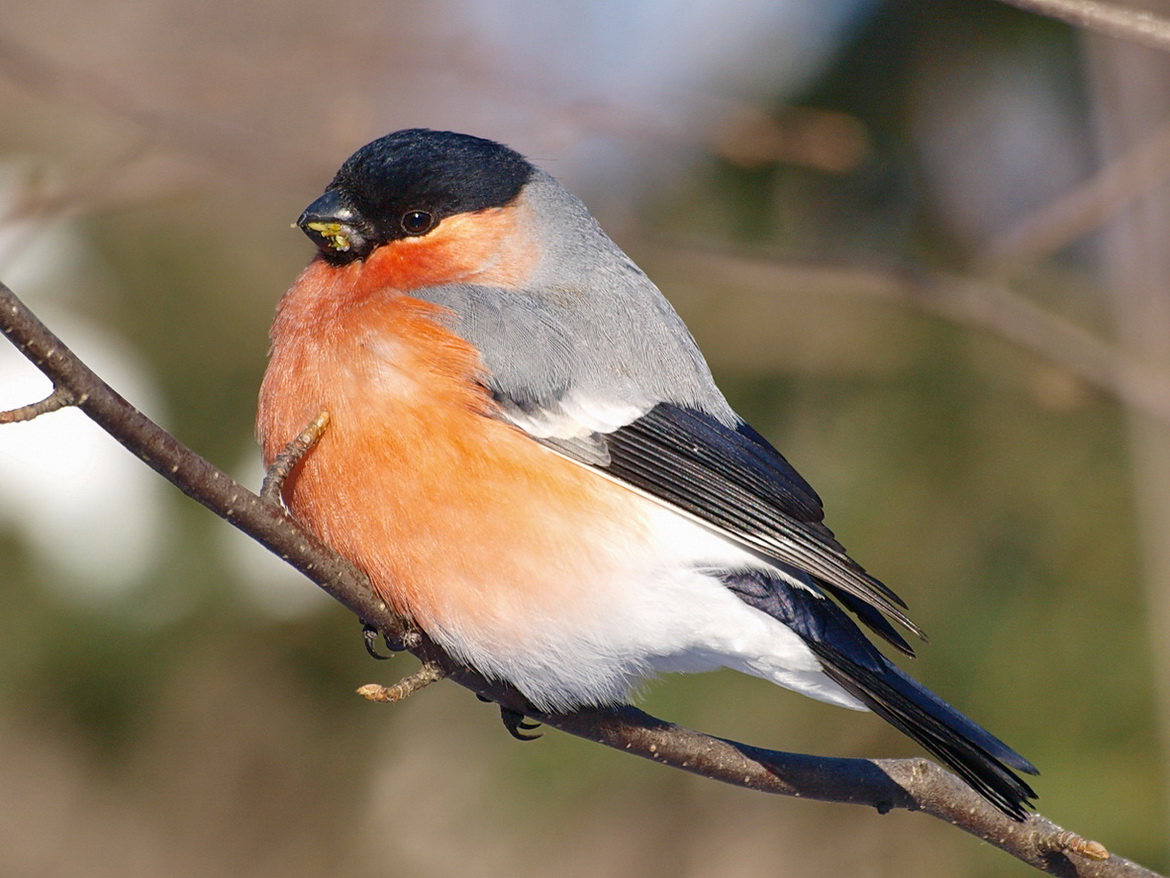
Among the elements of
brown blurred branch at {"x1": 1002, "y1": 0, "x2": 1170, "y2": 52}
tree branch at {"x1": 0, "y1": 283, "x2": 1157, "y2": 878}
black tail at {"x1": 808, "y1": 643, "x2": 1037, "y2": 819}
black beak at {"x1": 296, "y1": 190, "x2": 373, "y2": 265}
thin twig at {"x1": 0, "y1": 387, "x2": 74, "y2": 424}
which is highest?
brown blurred branch at {"x1": 1002, "y1": 0, "x2": 1170, "y2": 52}

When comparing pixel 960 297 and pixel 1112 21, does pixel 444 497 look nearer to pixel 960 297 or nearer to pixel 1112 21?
pixel 1112 21

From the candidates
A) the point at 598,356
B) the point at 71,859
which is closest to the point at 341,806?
the point at 71,859

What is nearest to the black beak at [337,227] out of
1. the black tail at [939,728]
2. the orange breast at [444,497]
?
the orange breast at [444,497]

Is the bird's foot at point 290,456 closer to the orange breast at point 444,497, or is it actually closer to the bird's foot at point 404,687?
the orange breast at point 444,497

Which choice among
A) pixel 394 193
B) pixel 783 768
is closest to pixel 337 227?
pixel 394 193

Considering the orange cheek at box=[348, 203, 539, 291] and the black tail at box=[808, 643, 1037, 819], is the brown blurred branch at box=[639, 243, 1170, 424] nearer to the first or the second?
the orange cheek at box=[348, 203, 539, 291]

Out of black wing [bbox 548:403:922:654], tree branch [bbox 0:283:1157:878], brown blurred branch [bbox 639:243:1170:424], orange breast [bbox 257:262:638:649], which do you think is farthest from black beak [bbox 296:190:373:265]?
brown blurred branch [bbox 639:243:1170:424]

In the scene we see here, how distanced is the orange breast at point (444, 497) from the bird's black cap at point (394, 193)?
45 centimetres

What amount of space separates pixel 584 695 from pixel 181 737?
276 centimetres

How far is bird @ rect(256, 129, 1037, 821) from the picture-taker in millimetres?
2551

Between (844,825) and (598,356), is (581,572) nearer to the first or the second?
(598,356)

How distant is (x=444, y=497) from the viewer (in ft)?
8.33

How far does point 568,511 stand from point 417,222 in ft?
3.10

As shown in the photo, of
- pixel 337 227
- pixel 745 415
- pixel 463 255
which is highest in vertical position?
pixel 745 415
